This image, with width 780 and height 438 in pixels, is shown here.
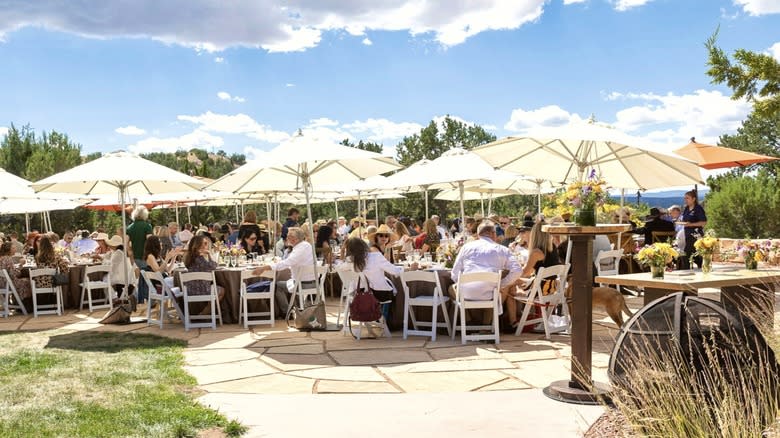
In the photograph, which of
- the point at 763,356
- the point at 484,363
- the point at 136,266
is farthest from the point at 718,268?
the point at 136,266

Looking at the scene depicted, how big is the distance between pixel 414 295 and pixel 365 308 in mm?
807

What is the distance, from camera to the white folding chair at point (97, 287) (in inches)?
436

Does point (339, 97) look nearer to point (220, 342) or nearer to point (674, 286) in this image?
point (220, 342)

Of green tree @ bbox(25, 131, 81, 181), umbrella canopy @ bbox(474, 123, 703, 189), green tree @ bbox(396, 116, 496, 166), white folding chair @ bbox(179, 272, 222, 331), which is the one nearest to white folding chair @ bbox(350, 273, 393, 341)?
white folding chair @ bbox(179, 272, 222, 331)

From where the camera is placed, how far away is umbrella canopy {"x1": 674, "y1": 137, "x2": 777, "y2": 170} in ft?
39.6

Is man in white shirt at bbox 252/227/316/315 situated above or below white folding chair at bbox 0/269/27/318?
above

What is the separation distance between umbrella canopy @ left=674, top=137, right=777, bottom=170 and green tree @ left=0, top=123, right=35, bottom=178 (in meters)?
25.3

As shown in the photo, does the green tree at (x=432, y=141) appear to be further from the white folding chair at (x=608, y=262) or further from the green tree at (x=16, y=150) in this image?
the white folding chair at (x=608, y=262)

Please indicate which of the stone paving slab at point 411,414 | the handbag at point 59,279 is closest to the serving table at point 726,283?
the stone paving slab at point 411,414

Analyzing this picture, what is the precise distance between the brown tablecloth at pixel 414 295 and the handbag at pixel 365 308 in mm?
631

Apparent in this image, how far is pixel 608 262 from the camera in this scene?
34.6ft

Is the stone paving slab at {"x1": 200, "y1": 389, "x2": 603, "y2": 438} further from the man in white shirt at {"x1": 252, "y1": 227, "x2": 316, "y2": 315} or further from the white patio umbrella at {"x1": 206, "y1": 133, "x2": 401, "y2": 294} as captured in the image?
the man in white shirt at {"x1": 252, "y1": 227, "x2": 316, "y2": 315}

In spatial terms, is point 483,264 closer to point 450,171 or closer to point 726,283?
point 450,171

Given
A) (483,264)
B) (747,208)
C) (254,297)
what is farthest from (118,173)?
(747,208)
